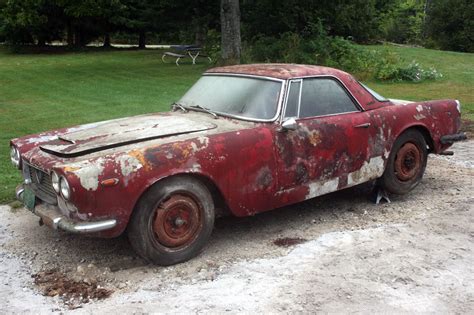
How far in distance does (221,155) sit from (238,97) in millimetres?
984

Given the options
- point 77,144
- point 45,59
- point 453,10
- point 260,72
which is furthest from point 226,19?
point 453,10

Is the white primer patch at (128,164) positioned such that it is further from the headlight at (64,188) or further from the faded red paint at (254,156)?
the headlight at (64,188)

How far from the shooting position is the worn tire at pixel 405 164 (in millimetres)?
5805

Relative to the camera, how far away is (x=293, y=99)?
201 inches

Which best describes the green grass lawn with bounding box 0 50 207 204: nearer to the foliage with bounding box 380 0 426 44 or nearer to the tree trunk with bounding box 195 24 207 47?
the tree trunk with bounding box 195 24 207 47

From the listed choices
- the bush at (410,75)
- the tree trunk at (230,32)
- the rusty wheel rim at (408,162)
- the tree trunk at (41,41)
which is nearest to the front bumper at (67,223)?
the rusty wheel rim at (408,162)

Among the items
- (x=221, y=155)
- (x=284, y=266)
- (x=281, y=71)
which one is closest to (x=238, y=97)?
(x=281, y=71)

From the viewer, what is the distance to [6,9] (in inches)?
1116

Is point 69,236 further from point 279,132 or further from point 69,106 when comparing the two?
point 69,106

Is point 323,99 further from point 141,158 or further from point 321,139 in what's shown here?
point 141,158

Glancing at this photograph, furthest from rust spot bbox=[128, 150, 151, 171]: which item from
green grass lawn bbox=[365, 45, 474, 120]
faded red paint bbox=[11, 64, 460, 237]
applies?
green grass lawn bbox=[365, 45, 474, 120]

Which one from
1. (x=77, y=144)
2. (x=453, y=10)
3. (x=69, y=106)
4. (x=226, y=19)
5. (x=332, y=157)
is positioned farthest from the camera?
(x=453, y=10)

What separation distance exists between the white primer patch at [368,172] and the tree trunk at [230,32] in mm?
12536

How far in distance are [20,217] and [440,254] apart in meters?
4.09
